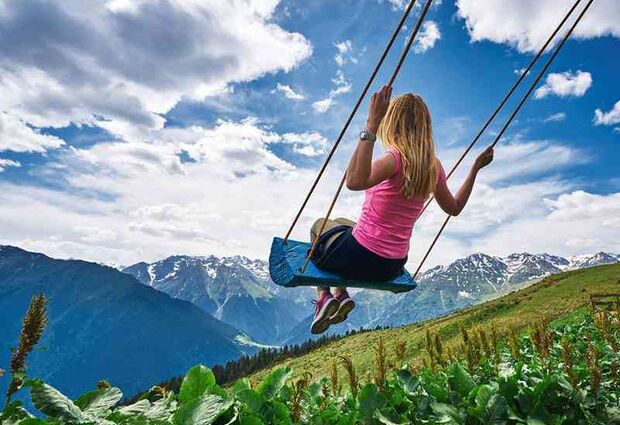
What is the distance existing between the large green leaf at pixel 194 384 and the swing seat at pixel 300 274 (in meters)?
2.40

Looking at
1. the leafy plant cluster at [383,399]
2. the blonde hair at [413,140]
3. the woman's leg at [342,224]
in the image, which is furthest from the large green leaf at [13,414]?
the woman's leg at [342,224]

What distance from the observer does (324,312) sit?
6223 mm

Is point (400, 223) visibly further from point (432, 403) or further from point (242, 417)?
point (242, 417)

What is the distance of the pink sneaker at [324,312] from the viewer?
6.22m

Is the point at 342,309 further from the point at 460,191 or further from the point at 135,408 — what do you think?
the point at 135,408

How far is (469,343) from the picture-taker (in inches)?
181

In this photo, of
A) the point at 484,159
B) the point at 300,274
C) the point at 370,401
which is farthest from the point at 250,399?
the point at 484,159

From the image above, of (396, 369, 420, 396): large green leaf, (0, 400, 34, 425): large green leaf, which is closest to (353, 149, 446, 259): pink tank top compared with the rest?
(396, 369, 420, 396): large green leaf

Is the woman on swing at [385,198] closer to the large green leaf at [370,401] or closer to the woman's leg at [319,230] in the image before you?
the woman's leg at [319,230]

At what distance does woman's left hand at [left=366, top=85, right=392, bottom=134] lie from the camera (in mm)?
4754

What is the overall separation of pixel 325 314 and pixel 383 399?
8.36 feet

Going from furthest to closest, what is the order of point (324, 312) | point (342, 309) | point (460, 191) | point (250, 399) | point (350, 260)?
point (460, 191) < point (342, 309) < point (324, 312) < point (350, 260) < point (250, 399)

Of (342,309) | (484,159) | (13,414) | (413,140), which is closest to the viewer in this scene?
(13,414)

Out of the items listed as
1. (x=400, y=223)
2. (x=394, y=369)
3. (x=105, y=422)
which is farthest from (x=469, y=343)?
(x=105, y=422)
